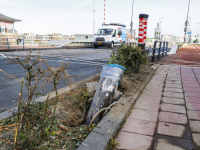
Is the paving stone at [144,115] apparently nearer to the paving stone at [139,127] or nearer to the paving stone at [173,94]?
the paving stone at [139,127]

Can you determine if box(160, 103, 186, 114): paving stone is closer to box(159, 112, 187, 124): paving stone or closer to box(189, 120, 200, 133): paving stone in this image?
box(159, 112, 187, 124): paving stone

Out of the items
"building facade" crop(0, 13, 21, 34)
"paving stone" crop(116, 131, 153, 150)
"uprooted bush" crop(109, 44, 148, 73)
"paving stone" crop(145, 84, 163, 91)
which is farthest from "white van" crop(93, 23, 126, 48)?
"paving stone" crop(116, 131, 153, 150)

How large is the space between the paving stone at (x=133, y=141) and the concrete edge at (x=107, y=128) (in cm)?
11

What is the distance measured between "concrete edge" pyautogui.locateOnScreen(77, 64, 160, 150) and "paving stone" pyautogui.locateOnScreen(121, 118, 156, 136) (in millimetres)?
93

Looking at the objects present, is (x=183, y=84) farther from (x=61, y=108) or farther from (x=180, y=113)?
(x=61, y=108)

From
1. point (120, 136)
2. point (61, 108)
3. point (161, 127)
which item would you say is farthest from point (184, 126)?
point (61, 108)

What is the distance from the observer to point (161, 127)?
→ 8.82 feet

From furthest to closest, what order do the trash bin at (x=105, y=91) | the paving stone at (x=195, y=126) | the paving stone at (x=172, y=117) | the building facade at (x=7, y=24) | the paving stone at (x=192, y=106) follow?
the building facade at (x=7, y=24) < the paving stone at (x=192, y=106) < the trash bin at (x=105, y=91) < the paving stone at (x=172, y=117) < the paving stone at (x=195, y=126)

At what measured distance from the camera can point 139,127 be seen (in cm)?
267

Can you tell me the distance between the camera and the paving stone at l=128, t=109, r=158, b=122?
9.73ft

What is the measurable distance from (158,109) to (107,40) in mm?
20027

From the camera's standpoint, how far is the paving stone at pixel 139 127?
256cm

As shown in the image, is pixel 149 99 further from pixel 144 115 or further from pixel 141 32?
pixel 141 32

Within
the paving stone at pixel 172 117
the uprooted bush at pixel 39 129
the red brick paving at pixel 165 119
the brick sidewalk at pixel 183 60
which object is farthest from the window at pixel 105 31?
the uprooted bush at pixel 39 129
